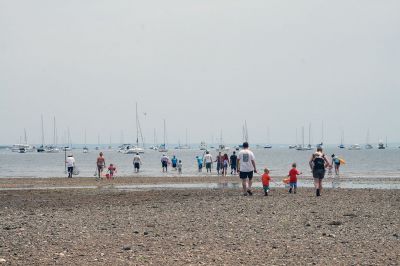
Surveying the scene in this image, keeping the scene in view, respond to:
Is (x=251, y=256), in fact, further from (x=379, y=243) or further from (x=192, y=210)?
(x=192, y=210)

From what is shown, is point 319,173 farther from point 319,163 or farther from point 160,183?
point 160,183

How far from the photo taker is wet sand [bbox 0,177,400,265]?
11.0 meters

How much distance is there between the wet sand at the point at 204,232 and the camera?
36.1 ft

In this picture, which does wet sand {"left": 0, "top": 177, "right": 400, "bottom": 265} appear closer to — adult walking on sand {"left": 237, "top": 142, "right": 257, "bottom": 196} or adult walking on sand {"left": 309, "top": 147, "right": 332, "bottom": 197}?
adult walking on sand {"left": 309, "top": 147, "right": 332, "bottom": 197}

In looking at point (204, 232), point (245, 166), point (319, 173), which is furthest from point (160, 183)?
point (204, 232)

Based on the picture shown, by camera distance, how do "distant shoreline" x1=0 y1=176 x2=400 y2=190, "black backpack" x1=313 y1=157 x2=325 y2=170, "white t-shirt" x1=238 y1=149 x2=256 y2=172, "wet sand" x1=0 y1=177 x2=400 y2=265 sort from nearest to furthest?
"wet sand" x1=0 y1=177 x2=400 y2=265, "white t-shirt" x1=238 y1=149 x2=256 y2=172, "black backpack" x1=313 y1=157 x2=325 y2=170, "distant shoreline" x1=0 y1=176 x2=400 y2=190

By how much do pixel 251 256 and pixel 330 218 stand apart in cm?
507

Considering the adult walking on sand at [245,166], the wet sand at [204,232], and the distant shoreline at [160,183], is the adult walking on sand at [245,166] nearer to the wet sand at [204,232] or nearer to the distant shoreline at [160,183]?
the wet sand at [204,232]

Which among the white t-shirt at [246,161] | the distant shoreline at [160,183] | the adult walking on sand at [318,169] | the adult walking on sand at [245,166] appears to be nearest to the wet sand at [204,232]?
the adult walking on sand at [318,169]

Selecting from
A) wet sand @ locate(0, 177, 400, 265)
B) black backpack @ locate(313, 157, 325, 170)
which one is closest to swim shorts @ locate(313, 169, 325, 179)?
black backpack @ locate(313, 157, 325, 170)

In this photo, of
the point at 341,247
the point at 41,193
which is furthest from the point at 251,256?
the point at 41,193

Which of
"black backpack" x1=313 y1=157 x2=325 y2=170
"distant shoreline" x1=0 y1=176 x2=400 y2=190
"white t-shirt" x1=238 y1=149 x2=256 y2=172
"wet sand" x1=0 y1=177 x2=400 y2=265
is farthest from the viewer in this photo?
"distant shoreline" x1=0 y1=176 x2=400 y2=190

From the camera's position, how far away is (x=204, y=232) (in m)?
13.5

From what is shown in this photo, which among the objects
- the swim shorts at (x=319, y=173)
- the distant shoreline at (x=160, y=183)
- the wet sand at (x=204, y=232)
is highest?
the swim shorts at (x=319, y=173)
